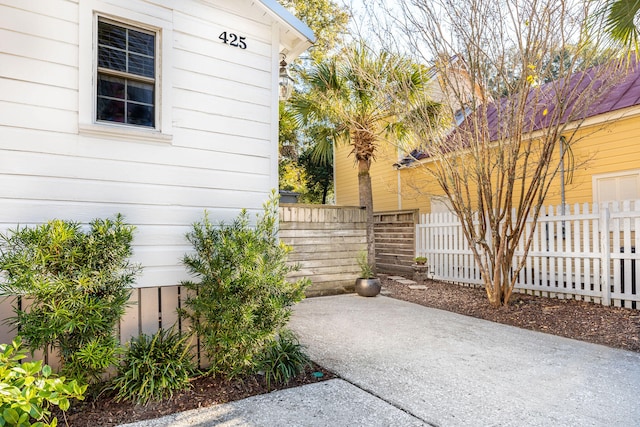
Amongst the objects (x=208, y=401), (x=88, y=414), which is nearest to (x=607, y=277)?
(x=208, y=401)

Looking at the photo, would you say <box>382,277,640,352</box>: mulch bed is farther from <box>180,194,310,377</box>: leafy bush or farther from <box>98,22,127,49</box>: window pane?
<box>98,22,127,49</box>: window pane

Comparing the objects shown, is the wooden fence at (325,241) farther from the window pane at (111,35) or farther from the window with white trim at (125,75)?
the window pane at (111,35)

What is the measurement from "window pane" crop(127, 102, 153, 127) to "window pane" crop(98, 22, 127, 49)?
1.70 feet

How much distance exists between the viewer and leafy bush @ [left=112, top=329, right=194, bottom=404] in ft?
9.17

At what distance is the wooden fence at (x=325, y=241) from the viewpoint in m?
6.87

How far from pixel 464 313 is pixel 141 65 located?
5.15 meters

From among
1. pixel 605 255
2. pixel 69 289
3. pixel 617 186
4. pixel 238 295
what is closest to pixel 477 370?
pixel 238 295

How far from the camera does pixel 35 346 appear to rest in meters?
2.49

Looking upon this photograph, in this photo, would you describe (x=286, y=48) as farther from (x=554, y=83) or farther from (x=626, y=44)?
(x=626, y=44)

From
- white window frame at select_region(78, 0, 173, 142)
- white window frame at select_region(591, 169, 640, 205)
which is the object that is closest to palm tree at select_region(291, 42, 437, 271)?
white window frame at select_region(78, 0, 173, 142)

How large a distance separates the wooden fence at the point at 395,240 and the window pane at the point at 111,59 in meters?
7.16

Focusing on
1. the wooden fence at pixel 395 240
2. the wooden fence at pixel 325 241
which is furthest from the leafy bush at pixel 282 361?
the wooden fence at pixel 395 240

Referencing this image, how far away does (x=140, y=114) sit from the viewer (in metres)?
3.48

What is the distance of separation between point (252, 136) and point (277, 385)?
90.9 inches
